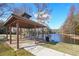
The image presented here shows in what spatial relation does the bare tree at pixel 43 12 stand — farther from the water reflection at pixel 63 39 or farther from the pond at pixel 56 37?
the water reflection at pixel 63 39

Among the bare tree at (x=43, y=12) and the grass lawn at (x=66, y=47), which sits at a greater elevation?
the bare tree at (x=43, y=12)

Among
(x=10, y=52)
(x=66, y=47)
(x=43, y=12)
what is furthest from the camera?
(x=43, y=12)

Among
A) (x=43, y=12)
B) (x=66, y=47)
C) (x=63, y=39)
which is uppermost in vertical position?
(x=43, y=12)

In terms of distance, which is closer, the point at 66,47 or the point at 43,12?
the point at 66,47

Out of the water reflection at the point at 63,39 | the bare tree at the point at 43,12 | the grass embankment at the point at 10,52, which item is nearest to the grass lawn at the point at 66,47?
the water reflection at the point at 63,39

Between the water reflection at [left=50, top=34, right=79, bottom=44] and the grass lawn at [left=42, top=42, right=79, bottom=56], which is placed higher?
the water reflection at [left=50, top=34, right=79, bottom=44]

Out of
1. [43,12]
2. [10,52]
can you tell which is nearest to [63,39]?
[43,12]

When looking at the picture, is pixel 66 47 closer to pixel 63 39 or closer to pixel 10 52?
pixel 63 39

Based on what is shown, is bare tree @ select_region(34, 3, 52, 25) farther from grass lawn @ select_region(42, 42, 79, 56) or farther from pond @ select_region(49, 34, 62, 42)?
grass lawn @ select_region(42, 42, 79, 56)

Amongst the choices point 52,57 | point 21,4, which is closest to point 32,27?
point 21,4

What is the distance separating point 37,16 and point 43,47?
1305mm

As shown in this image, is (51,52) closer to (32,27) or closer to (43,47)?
(43,47)

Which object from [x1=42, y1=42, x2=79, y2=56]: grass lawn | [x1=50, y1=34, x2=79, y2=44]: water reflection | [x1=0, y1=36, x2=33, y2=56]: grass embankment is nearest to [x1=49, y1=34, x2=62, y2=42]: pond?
[x1=50, y1=34, x2=79, y2=44]: water reflection

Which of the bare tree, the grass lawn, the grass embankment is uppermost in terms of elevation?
the bare tree
